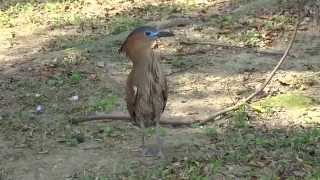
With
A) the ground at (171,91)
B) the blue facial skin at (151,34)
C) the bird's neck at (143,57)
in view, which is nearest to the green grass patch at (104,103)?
the ground at (171,91)

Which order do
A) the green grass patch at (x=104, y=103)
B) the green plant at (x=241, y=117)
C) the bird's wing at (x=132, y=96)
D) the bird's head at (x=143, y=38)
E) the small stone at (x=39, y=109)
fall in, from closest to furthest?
1. the bird's head at (x=143, y=38)
2. the bird's wing at (x=132, y=96)
3. the green plant at (x=241, y=117)
4. the green grass patch at (x=104, y=103)
5. the small stone at (x=39, y=109)

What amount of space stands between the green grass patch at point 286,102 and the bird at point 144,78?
1621mm

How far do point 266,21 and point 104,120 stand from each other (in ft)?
12.4

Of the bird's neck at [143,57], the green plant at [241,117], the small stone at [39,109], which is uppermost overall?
the bird's neck at [143,57]

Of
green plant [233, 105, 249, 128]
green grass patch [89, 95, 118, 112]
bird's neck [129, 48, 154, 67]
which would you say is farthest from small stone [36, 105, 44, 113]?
bird's neck [129, 48, 154, 67]

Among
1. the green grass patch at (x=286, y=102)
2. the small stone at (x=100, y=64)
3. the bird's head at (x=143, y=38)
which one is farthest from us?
the small stone at (x=100, y=64)

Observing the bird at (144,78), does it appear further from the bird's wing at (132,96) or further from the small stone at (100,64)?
the small stone at (100,64)

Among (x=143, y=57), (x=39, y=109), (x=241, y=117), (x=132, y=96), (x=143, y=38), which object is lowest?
(x=39, y=109)

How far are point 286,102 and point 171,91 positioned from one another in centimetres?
136

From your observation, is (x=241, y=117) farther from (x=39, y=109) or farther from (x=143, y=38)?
(x=39, y=109)

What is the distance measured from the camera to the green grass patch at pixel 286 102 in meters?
6.56

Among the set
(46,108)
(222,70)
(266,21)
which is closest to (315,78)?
(222,70)

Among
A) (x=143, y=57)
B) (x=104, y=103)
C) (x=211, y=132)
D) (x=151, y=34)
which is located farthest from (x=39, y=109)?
(x=151, y=34)

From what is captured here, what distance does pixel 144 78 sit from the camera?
202 inches
